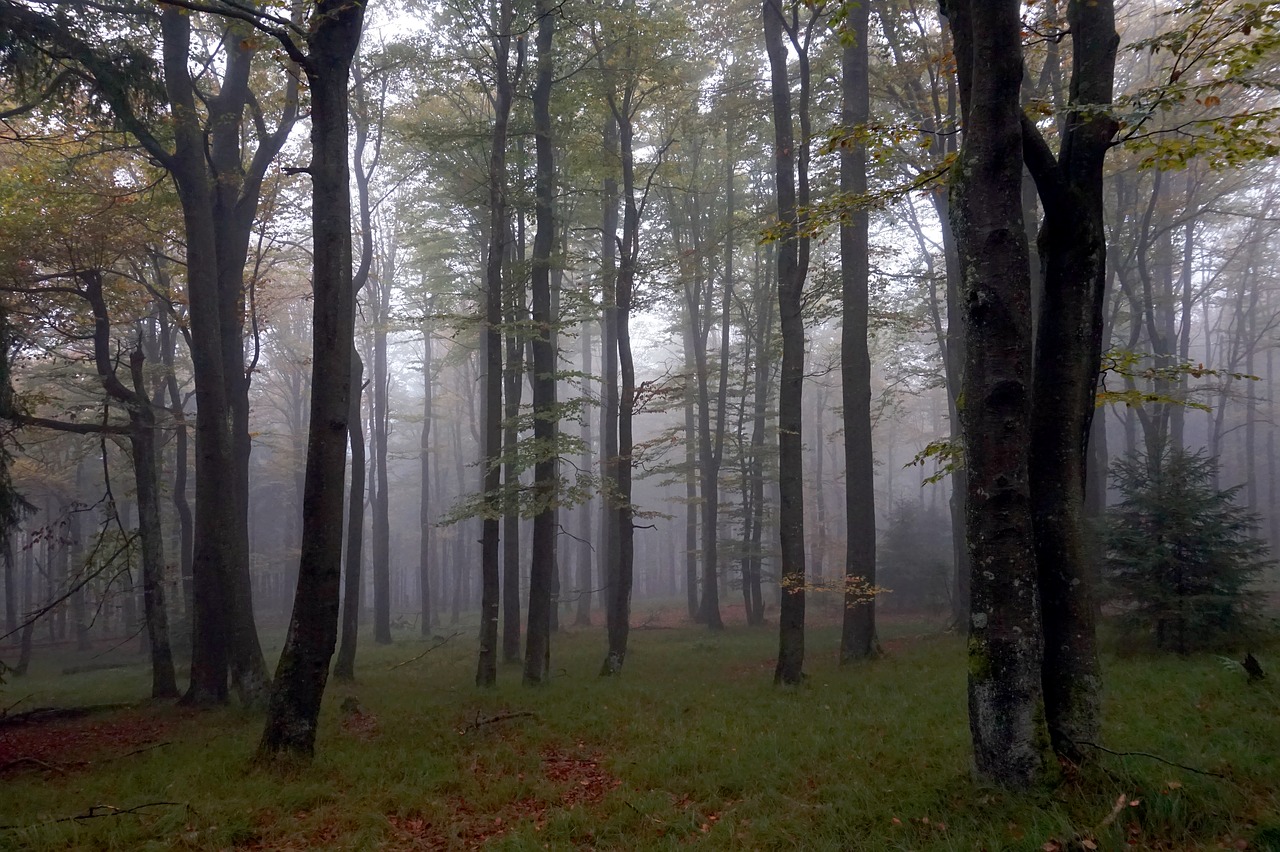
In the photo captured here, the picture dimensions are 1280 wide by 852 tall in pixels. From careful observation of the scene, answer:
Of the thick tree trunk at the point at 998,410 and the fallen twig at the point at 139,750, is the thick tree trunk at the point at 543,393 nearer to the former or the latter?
the fallen twig at the point at 139,750

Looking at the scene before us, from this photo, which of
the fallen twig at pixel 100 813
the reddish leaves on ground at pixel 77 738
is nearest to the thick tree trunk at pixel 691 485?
the reddish leaves on ground at pixel 77 738

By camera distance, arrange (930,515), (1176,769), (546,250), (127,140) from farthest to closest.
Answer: (930,515) → (546,250) → (127,140) → (1176,769)

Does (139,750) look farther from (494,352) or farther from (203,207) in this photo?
(203,207)

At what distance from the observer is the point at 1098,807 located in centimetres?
461

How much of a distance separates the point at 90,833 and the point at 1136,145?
391 inches

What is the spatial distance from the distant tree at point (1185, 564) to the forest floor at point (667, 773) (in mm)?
654

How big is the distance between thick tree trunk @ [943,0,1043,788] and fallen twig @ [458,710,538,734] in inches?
246

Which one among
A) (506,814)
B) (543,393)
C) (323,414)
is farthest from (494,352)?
(506,814)

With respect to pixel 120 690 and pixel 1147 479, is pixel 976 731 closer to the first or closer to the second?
pixel 1147 479

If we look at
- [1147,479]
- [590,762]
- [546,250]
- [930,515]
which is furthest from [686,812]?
[930,515]

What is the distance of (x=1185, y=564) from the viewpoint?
10.2 m

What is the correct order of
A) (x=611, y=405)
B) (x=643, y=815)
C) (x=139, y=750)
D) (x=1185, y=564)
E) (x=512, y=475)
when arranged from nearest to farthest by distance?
1. (x=643, y=815)
2. (x=139, y=750)
3. (x=1185, y=564)
4. (x=512, y=475)
5. (x=611, y=405)

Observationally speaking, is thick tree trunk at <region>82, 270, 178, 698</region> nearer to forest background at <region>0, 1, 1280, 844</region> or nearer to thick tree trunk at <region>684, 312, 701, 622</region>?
forest background at <region>0, 1, 1280, 844</region>

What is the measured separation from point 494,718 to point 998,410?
24.4 feet
